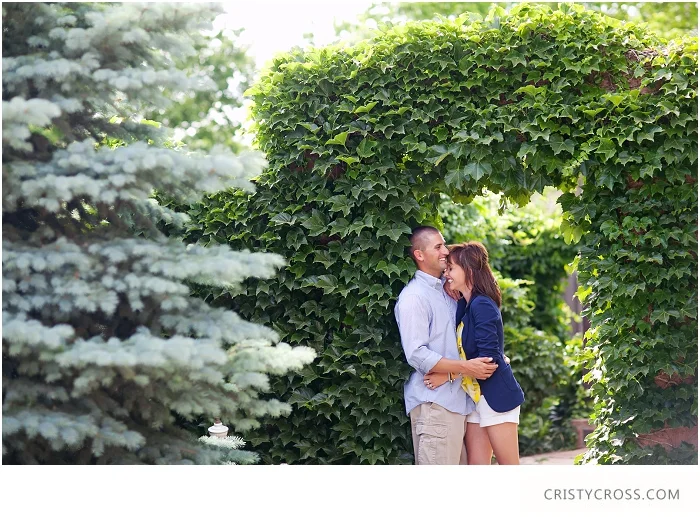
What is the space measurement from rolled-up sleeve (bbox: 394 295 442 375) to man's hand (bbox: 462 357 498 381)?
161mm

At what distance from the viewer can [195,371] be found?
10.7 feet

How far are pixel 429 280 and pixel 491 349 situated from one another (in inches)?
21.4

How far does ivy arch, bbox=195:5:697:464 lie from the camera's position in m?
4.05

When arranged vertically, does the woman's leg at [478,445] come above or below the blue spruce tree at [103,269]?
below

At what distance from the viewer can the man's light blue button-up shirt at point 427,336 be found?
4.00 metres

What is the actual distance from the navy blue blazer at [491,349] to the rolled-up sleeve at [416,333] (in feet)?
0.78

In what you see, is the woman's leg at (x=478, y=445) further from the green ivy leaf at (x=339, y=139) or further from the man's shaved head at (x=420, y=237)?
the green ivy leaf at (x=339, y=139)

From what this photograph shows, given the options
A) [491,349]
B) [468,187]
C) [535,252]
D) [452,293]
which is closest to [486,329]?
[491,349]

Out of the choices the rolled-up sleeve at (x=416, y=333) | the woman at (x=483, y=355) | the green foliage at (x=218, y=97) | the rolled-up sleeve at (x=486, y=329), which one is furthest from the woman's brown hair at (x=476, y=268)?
the green foliage at (x=218, y=97)

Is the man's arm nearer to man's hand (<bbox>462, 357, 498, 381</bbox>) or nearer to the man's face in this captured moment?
man's hand (<bbox>462, 357, 498, 381</bbox>)

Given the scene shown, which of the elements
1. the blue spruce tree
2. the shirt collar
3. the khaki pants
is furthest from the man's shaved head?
the blue spruce tree
